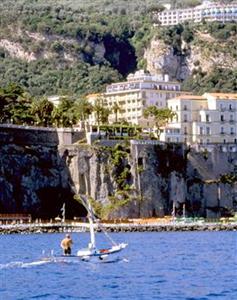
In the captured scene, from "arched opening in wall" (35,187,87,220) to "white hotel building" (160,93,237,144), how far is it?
1937 centimetres

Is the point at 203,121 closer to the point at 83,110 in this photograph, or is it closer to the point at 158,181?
the point at 83,110

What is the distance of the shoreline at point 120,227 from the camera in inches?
4705

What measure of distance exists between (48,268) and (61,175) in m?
70.1

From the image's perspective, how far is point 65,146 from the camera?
137m

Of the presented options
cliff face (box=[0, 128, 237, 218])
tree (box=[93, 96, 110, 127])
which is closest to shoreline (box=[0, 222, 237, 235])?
cliff face (box=[0, 128, 237, 218])

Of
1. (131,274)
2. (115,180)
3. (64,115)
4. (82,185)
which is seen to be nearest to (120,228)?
(82,185)

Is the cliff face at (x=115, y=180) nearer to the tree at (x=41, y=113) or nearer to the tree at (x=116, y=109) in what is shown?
the tree at (x=41, y=113)

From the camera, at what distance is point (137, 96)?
169000mm

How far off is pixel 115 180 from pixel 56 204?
716 centimetres

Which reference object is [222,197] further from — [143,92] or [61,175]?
[143,92]

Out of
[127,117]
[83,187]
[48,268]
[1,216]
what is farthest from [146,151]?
[48,268]

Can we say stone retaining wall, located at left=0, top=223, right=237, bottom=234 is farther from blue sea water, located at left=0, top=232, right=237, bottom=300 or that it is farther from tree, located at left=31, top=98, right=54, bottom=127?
blue sea water, located at left=0, top=232, right=237, bottom=300

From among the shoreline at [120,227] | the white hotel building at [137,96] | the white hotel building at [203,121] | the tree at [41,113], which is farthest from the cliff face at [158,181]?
the white hotel building at [137,96]

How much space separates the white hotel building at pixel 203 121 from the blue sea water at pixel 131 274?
60.0 meters
